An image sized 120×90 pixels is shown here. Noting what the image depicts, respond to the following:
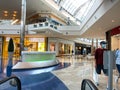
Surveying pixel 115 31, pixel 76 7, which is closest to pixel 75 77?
pixel 115 31

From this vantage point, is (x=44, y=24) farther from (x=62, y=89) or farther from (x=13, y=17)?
(x=62, y=89)

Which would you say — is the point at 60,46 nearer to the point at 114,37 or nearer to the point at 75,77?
the point at 114,37

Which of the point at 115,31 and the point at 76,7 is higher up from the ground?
the point at 76,7

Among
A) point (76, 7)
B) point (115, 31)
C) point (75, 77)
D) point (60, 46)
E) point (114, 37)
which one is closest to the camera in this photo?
point (75, 77)

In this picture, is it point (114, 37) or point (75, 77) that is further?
point (114, 37)

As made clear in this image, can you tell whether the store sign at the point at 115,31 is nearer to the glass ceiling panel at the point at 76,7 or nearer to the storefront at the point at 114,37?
the storefront at the point at 114,37

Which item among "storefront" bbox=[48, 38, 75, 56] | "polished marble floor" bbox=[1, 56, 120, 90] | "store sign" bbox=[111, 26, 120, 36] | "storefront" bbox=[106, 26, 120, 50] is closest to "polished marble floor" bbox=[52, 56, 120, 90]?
"polished marble floor" bbox=[1, 56, 120, 90]

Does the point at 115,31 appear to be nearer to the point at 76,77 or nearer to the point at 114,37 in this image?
the point at 114,37

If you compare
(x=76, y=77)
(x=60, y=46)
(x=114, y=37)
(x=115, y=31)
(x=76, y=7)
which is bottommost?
(x=76, y=77)

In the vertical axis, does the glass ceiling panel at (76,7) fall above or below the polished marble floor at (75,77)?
above

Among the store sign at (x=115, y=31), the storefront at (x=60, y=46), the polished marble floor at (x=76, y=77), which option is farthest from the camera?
the storefront at (x=60, y=46)

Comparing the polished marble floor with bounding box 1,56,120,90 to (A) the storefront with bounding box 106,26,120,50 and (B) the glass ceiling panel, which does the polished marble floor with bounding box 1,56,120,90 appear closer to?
(A) the storefront with bounding box 106,26,120,50

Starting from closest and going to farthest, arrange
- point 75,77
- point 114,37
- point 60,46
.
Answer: point 75,77 → point 114,37 → point 60,46

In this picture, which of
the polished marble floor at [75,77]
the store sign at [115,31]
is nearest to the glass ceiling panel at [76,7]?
the store sign at [115,31]
